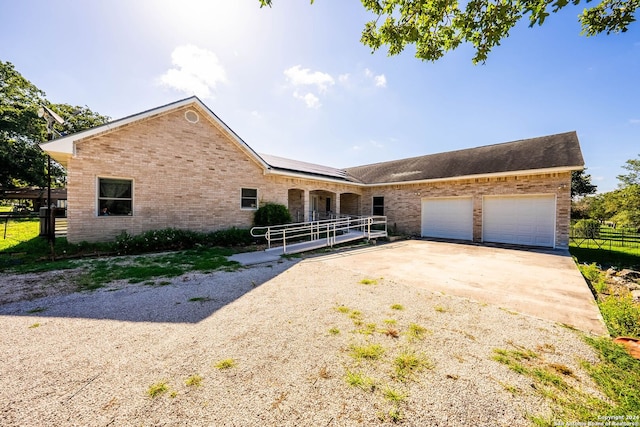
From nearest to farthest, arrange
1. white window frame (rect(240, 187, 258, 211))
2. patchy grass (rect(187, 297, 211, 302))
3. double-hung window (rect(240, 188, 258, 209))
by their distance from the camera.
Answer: patchy grass (rect(187, 297, 211, 302)), white window frame (rect(240, 187, 258, 211)), double-hung window (rect(240, 188, 258, 209))

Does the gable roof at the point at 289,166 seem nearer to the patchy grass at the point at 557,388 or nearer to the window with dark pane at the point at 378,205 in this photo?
the window with dark pane at the point at 378,205

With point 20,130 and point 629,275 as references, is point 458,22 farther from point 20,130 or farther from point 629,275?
point 20,130

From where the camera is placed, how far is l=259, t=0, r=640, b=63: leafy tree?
4754mm

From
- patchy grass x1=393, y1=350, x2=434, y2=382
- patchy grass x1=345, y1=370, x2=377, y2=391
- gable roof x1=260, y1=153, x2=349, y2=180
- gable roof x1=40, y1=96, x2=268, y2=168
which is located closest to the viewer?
patchy grass x1=345, y1=370, x2=377, y2=391

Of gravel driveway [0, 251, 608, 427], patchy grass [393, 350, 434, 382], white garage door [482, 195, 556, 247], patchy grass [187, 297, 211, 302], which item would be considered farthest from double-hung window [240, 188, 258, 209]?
white garage door [482, 195, 556, 247]

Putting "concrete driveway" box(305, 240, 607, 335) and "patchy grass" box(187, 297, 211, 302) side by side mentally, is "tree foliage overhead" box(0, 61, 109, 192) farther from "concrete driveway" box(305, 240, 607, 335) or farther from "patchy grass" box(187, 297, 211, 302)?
"concrete driveway" box(305, 240, 607, 335)

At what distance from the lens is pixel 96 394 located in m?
2.20

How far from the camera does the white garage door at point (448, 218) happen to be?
1379 cm

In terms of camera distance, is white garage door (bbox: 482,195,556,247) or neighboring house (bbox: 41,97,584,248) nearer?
neighboring house (bbox: 41,97,584,248)

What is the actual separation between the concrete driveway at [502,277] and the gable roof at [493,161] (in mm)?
4412

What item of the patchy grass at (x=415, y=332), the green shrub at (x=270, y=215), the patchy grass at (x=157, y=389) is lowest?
the patchy grass at (x=157, y=389)

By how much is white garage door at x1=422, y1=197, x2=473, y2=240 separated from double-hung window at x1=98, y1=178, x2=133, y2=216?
14948 millimetres

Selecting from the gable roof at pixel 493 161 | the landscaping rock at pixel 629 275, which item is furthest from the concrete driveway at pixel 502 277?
the gable roof at pixel 493 161

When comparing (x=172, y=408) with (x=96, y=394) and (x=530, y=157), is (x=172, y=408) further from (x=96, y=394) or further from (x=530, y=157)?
(x=530, y=157)
